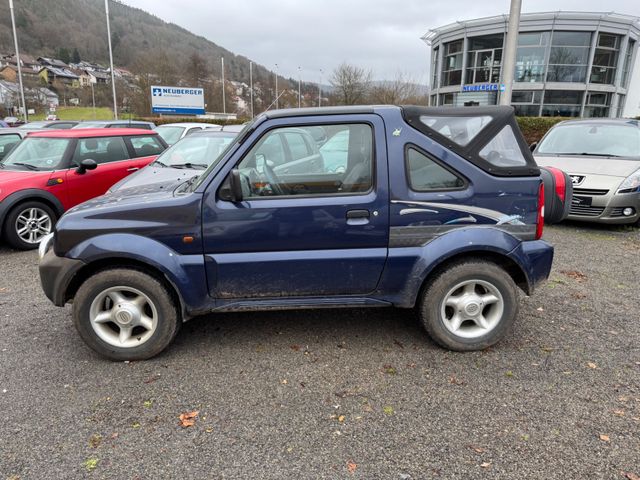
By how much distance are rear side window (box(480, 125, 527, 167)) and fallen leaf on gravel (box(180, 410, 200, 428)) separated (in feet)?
8.85

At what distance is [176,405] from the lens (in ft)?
9.92

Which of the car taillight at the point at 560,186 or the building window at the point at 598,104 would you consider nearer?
the car taillight at the point at 560,186

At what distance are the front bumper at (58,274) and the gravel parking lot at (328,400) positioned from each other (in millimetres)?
543

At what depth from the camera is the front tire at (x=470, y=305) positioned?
348 cm

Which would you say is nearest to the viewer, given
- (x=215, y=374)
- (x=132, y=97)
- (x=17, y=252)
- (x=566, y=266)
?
(x=215, y=374)

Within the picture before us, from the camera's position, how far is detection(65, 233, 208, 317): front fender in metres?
3.32

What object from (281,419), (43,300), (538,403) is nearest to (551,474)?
(538,403)

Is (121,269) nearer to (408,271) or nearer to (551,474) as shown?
(408,271)

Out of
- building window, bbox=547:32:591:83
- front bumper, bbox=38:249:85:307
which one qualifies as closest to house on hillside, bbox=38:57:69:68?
building window, bbox=547:32:591:83

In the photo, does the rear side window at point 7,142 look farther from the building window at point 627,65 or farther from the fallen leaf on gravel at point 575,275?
the building window at point 627,65

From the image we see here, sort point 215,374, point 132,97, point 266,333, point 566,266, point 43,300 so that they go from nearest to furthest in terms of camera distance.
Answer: point 215,374
point 266,333
point 43,300
point 566,266
point 132,97

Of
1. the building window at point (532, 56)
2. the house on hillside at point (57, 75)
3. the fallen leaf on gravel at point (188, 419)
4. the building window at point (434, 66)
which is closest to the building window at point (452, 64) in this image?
the building window at point (434, 66)

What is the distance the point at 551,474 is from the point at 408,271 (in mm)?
1537

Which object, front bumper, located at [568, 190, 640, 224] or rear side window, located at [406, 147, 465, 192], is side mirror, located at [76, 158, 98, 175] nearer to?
rear side window, located at [406, 147, 465, 192]
